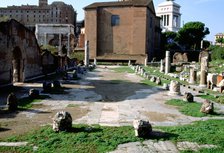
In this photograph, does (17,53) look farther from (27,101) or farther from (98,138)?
(98,138)

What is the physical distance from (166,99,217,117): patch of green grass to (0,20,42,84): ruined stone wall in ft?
29.4

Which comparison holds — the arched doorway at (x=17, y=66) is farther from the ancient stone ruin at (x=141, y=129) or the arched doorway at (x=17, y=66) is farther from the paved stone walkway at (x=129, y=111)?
the ancient stone ruin at (x=141, y=129)

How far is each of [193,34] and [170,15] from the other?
33.7 m

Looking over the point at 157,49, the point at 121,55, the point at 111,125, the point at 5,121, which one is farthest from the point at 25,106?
the point at 157,49

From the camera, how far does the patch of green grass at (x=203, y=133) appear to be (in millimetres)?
6953

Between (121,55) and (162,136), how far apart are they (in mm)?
46597

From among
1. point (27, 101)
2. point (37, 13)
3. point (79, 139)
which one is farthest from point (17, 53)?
point (37, 13)

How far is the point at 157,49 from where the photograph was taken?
66.9 m

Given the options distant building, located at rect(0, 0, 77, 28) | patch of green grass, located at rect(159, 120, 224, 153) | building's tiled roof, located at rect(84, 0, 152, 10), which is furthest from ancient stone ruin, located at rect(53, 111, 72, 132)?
distant building, located at rect(0, 0, 77, 28)

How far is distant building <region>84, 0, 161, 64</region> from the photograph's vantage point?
175ft

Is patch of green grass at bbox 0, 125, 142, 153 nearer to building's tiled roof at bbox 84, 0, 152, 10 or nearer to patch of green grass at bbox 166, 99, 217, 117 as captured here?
patch of green grass at bbox 166, 99, 217, 117

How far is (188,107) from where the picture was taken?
447 inches

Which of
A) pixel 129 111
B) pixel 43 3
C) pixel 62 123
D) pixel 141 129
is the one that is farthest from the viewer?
pixel 43 3

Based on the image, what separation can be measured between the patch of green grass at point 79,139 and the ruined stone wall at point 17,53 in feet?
31.4
